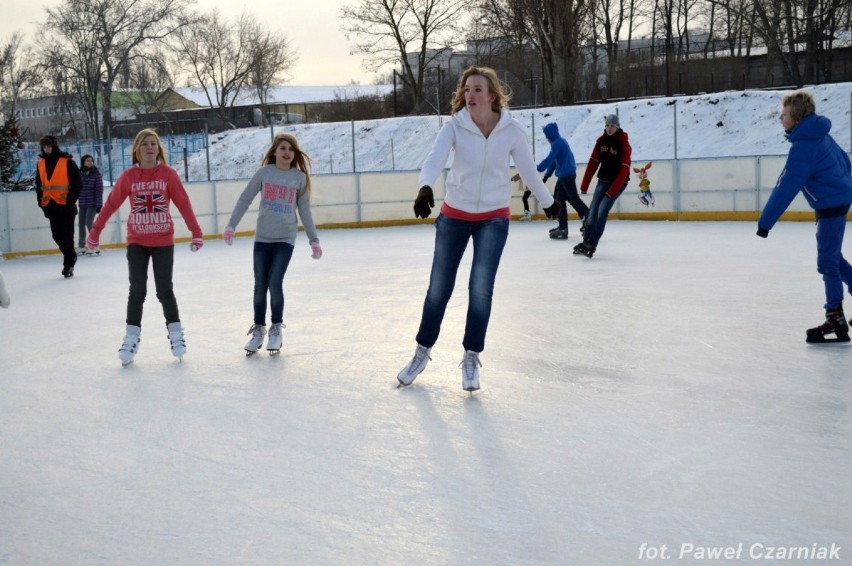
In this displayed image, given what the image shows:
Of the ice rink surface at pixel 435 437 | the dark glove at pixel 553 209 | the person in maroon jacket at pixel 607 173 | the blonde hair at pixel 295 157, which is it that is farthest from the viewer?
the person in maroon jacket at pixel 607 173

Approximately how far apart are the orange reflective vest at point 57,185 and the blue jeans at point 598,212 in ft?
18.1

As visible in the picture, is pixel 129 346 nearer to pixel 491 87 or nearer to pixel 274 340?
pixel 274 340

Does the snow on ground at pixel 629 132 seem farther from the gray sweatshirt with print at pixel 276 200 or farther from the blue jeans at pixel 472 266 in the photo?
the blue jeans at pixel 472 266

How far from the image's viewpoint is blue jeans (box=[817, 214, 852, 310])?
17.9ft

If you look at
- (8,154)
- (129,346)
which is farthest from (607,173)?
(8,154)

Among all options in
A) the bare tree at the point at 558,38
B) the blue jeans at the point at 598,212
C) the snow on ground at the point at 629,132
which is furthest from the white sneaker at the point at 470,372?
the bare tree at the point at 558,38

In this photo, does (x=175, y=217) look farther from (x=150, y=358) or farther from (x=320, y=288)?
(x=150, y=358)

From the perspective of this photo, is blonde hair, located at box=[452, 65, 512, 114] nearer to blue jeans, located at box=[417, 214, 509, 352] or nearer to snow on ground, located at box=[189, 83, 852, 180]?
blue jeans, located at box=[417, 214, 509, 352]

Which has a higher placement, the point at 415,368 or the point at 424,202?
the point at 424,202

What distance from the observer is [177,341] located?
5.58 meters

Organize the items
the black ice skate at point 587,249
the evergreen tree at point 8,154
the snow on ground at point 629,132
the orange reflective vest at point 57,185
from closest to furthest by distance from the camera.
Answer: the black ice skate at point 587,249 < the orange reflective vest at point 57,185 < the evergreen tree at point 8,154 < the snow on ground at point 629,132

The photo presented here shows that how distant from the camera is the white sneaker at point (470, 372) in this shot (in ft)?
15.0

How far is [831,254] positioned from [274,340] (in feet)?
9.83

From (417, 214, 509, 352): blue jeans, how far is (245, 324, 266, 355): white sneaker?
133 centimetres
